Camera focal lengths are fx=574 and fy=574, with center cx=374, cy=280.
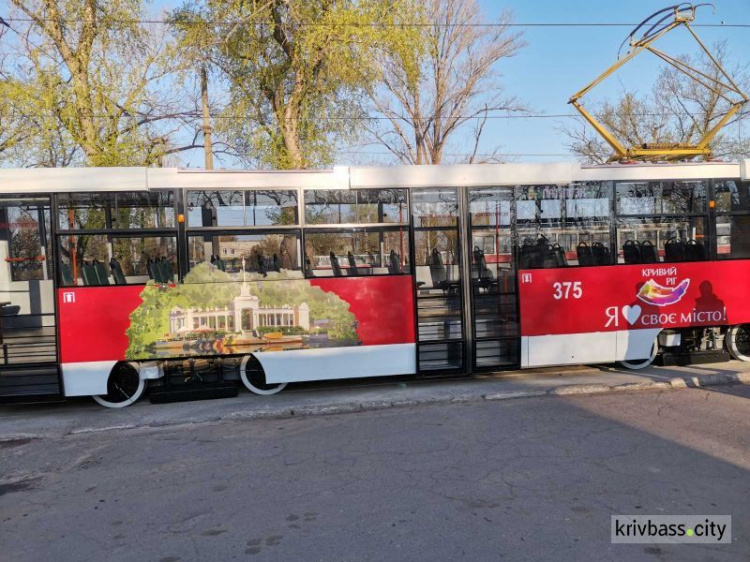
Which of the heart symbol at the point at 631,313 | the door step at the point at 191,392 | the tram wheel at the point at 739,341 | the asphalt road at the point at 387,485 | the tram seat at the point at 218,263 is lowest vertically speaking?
the asphalt road at the point at 387,485

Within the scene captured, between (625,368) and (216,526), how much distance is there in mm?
6944

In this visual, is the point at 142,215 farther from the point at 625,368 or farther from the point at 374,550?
the point at 625,368

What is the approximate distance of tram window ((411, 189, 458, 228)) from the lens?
795 centimetres

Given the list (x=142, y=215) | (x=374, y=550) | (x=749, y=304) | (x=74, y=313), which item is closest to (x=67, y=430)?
(x=74, y=313)

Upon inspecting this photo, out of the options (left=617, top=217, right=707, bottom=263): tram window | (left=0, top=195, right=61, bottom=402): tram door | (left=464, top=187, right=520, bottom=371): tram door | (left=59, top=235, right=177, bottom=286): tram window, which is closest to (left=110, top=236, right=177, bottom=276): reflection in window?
(left=59, top=235, right=177, bottom=286): tram window

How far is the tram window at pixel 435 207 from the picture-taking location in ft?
26.1

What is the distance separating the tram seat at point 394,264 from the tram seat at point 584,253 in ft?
8.72

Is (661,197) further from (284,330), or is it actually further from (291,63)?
Answer: (291,63)

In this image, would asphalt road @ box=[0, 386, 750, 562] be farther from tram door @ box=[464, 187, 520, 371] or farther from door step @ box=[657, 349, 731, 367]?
door step @ box=[657, 349, 731, 367]

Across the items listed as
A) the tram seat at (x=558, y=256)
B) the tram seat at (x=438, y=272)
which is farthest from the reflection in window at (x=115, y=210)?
the tram seat at (x=558, y=256)

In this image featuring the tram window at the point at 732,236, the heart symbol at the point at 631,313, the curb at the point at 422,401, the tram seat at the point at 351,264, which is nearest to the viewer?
the curb at the point at 422,401

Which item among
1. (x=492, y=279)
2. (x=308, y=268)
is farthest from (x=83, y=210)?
(x=492, y=279)

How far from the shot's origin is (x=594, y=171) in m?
8.30

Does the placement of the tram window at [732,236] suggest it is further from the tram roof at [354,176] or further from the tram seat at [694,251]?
the tram roof at [354,176]
